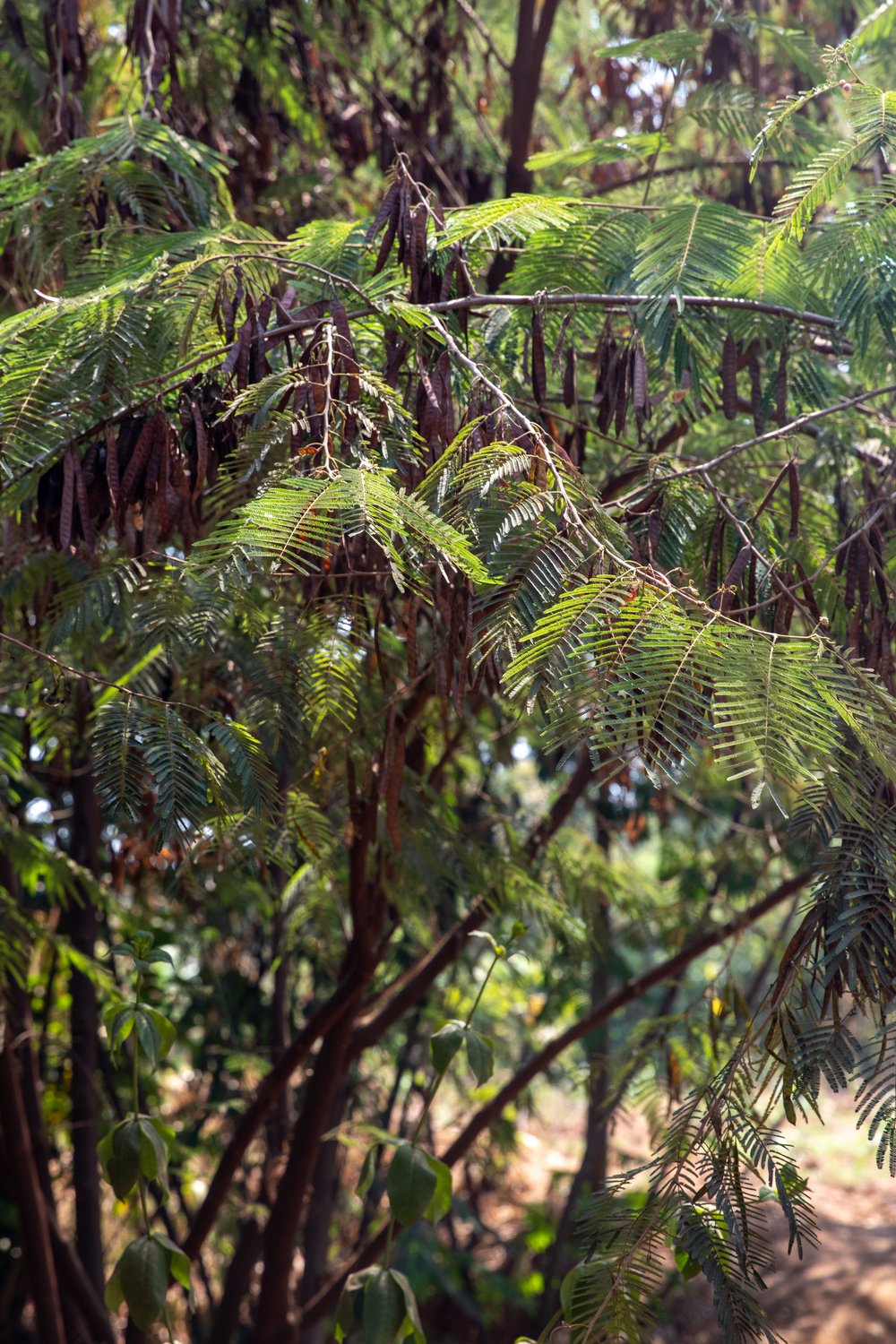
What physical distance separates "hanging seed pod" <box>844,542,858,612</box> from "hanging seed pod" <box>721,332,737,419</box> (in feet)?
0.98

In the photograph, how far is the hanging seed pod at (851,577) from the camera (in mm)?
1556

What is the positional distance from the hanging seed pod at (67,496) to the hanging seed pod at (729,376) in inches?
37.8

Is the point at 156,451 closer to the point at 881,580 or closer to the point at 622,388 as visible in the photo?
the point at 622,388

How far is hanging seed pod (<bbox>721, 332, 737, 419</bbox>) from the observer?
1.75 meters

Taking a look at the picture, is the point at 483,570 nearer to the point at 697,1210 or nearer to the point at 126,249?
the point at 697,1210

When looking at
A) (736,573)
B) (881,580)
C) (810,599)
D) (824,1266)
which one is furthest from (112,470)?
(824,1266)

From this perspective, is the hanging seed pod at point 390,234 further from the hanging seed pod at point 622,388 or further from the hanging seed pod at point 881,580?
the hanging seed pod at point 881,580

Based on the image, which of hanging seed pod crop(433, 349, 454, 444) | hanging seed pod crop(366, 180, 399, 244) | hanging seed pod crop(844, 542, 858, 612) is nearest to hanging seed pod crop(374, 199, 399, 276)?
hanging seed pod crop(366, 180, 399, 244)

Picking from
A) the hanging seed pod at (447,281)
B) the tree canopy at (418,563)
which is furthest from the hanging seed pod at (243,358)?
the hanging seed pod at (447,281)

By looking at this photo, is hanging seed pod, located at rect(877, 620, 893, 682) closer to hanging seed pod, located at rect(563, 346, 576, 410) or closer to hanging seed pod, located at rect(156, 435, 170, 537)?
hanging seed pod, located at rect(563, 346, 576, 410)

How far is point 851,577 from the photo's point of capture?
1.57m

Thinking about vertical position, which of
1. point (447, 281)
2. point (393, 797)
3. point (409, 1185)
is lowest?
point (409, 1185)

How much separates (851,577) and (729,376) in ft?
1.29

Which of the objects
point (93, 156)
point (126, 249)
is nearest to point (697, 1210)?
point (126, 249)
